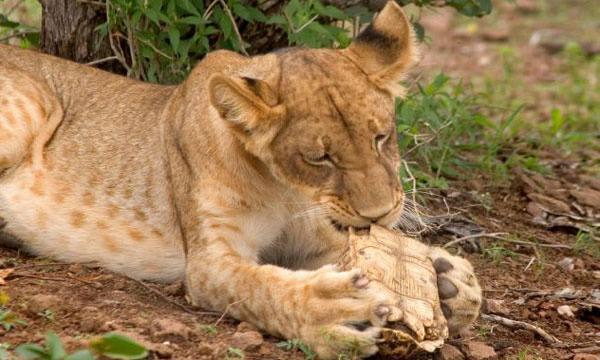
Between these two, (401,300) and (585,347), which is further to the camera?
(585,347)

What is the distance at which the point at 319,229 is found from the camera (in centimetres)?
516

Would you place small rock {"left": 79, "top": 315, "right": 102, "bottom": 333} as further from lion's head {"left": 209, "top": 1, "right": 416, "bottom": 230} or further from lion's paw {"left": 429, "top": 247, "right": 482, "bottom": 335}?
lion's paw {"left": 429, "top": 247, "right": 482, "bottom": 335}

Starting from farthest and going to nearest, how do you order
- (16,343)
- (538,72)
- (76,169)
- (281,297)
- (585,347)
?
1. (538,72)
2. (76,169)
3. (585,347)
4. (281,297)
5. (16,343)

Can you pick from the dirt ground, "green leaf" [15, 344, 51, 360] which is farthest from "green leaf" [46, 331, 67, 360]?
the dirt ground

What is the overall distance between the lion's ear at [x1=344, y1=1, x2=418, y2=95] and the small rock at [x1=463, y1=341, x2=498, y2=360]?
3.79 ft

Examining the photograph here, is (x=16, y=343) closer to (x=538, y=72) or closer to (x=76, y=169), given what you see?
(x=76, y=169)

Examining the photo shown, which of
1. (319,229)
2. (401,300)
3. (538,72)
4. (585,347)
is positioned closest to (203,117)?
(319,229)

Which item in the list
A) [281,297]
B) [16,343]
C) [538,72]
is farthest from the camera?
[538,72]

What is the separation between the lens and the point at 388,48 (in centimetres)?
517

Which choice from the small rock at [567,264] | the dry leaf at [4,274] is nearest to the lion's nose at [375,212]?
the dry leaf at [4,274]

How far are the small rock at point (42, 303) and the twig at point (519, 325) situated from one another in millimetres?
1962

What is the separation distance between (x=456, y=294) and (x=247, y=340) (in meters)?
0.89

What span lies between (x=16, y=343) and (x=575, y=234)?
390 centimetres

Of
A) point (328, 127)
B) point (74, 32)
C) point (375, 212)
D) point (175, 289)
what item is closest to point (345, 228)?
point (375, 212)
